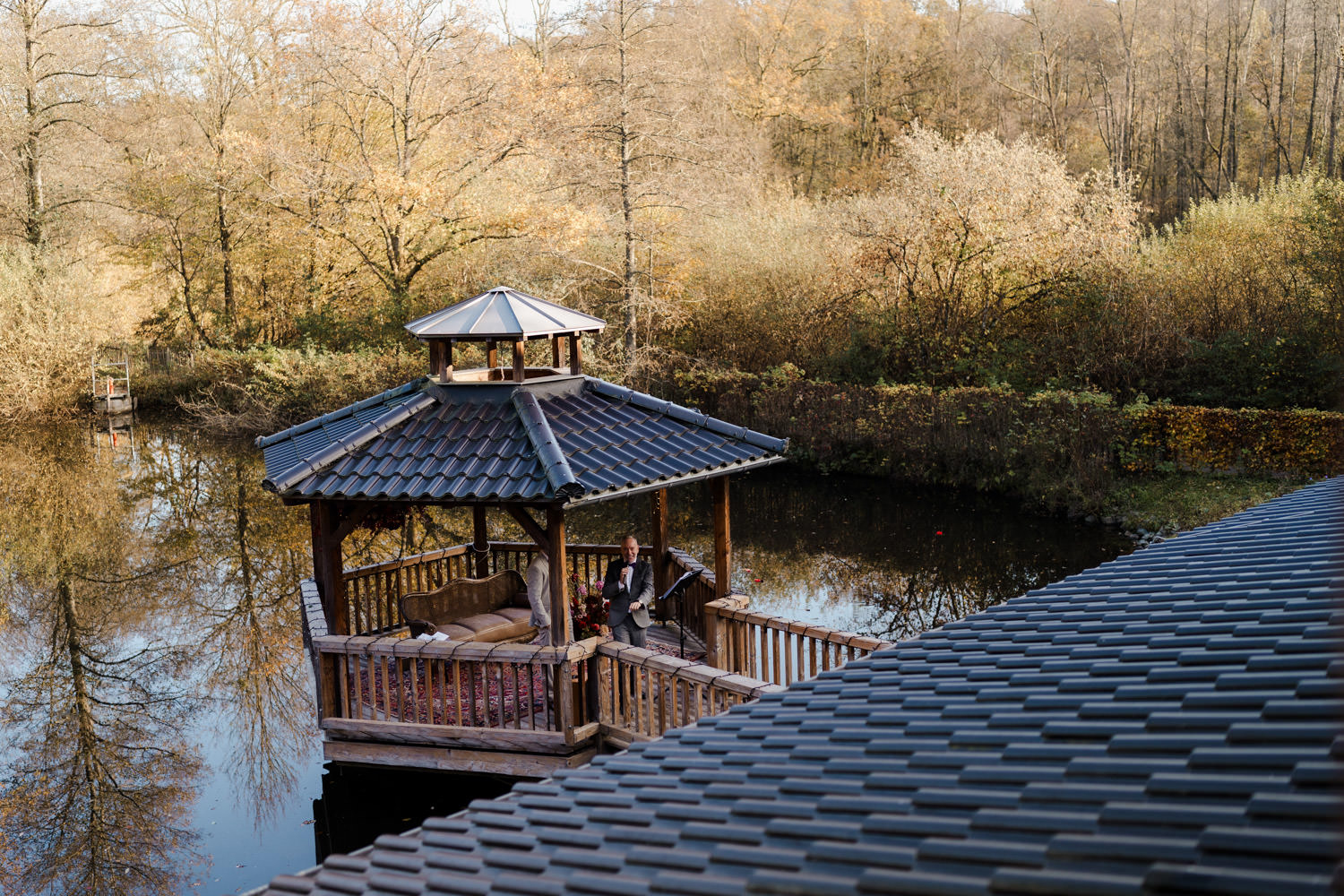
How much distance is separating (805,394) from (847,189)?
16.9 meters

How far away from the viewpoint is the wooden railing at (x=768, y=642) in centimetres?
924

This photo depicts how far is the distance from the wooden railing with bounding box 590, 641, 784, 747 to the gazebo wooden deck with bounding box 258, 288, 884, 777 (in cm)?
2

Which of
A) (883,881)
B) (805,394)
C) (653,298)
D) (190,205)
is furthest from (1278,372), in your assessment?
(190,205)

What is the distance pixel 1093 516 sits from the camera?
19250 millimetres

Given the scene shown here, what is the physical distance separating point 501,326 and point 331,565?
2876 mm

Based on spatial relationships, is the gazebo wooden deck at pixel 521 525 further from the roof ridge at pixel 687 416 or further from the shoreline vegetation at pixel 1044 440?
the shoreline vegetation at pixel 1044 440

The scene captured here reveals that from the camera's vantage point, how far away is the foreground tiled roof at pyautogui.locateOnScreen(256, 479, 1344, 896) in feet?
7.84

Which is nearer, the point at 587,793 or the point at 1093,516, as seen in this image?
the point at 587,793

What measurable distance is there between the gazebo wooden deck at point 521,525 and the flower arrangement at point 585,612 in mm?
897

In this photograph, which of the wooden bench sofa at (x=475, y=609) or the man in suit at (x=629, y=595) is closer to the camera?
the man in suit at (x=629, y=595)

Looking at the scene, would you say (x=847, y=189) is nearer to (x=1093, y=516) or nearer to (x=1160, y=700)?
(x=1093, y=516)

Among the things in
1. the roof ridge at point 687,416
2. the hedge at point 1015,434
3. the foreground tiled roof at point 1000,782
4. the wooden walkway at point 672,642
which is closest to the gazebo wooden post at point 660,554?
the wooden walkway at point 672,642

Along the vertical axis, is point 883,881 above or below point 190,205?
below

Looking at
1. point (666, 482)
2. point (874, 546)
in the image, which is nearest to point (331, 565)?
point (666, 482)
